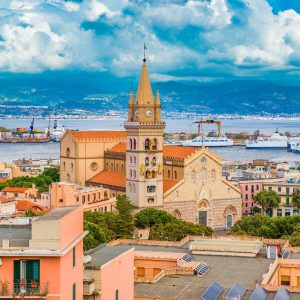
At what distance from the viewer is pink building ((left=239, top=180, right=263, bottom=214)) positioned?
81.0 m

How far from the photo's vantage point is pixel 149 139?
6888cm

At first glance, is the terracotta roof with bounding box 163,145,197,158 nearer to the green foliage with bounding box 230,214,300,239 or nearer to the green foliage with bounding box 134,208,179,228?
the green foliage with bounding box 134,208,179,228

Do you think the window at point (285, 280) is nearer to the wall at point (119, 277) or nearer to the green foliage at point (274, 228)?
the wall at point (119, 277)

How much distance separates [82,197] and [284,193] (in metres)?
19.2

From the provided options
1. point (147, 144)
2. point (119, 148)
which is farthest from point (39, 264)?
point (119, 148)

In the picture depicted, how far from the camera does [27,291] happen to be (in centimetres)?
1573

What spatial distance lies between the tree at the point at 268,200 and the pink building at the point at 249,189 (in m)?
4.20

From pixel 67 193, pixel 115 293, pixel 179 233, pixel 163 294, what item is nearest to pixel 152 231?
pixel 179 233

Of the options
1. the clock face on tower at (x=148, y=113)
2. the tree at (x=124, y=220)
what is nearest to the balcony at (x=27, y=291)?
the tree at (x=124, y=220)

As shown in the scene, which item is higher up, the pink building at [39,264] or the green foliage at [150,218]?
the pink building at [39,264]

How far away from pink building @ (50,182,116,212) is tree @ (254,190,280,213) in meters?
12.9

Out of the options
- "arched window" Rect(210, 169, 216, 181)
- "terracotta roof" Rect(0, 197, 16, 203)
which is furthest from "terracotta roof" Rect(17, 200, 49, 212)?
"arched window" Rect(210, 169, 216, 181)

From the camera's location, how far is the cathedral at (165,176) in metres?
68.5

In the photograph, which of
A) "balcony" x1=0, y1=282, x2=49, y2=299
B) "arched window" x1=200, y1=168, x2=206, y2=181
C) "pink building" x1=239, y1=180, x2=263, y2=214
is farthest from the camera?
"pink building" x1=239, y1=180, x2=263, y2=214
